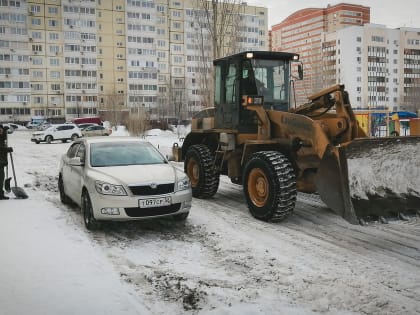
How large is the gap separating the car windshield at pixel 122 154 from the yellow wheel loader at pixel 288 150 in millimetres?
1744

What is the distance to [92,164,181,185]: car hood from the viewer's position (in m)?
7.30

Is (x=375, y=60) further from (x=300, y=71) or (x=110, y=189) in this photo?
(x=110, y=189)

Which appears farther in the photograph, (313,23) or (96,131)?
(313,23)

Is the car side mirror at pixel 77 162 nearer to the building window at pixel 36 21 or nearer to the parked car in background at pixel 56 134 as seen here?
the parked car in background at pixel 56 134

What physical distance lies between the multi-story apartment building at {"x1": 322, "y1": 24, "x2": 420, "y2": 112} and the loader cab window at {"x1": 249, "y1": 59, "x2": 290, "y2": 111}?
106081mm

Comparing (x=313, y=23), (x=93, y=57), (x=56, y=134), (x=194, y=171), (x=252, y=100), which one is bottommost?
(x=194, y=171)

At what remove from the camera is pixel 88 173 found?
7797mm

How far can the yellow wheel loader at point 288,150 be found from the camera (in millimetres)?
6750

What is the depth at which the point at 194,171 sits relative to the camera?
1102 cm

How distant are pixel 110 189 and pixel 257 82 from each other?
12.6 feet

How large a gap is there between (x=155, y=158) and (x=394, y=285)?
16.2 ft

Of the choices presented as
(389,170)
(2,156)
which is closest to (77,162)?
(2,156)

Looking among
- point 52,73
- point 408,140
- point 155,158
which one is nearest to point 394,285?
point 408,140

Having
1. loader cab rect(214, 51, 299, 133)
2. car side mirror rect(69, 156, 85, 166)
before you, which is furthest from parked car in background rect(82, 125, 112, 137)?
car side mirror rect(69, 156, 85, 166)
